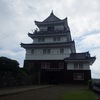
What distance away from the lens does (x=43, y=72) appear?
32531 millimetres

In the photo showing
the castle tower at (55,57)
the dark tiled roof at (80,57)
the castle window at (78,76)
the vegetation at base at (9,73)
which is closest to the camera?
the vegetation at base at (9,73)

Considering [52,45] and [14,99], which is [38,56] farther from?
[14,99]

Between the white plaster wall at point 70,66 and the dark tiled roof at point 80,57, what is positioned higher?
the dark tiled roof at point 80,57

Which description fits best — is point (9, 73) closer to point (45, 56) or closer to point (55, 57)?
point (45, 56)

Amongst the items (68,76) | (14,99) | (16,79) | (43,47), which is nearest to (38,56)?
(43,47)

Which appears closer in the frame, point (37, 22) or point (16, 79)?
point (16, 79)

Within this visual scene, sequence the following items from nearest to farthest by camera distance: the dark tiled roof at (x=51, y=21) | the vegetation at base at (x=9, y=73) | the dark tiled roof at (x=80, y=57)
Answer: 1. the vegetation at base at (x=9, y=73)
2. the dark tiled roof at (x=80, y=57)
3. the dark tiled roof at (x=51, y=21)

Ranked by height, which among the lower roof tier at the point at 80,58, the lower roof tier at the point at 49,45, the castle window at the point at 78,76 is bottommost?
the castle window at the point at 78,76

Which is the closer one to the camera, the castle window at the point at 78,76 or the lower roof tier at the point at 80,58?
the lower roof tier at the point at 80,58

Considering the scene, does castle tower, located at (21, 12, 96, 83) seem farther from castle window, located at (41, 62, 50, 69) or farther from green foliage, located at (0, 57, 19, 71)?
green foliage, located at (0, 57, 19, 71)

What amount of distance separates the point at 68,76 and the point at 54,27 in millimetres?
13869

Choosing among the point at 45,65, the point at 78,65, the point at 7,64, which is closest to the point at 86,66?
the point at 78,65

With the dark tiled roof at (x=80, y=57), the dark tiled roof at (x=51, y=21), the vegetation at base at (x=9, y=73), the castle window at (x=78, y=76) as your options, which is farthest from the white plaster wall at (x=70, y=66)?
the vegetation at base at (x=9, y=73)

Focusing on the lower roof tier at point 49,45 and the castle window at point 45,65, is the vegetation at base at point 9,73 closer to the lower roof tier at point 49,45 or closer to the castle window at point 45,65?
the castle window at point 45,65
